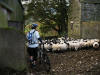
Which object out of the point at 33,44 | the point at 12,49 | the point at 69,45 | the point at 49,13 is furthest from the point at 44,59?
the point at 49,13

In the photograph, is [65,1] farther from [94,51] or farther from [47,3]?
[94,51]

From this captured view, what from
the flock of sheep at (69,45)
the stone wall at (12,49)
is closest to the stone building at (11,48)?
the stone wall at (12,49)

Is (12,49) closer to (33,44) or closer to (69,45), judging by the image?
(33,44)

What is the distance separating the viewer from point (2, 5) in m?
7.67

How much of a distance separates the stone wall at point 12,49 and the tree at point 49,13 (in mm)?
17719

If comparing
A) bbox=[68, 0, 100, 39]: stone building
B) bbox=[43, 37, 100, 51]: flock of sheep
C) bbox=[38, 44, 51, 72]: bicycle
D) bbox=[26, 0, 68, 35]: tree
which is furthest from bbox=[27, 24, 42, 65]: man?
bbox=[26, 0, 68, 35]: tree

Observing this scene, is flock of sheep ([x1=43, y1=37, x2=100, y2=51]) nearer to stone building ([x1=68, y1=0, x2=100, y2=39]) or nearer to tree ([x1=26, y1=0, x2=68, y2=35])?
stone building ([x1=68, y1=0, x2=100, y2=39])

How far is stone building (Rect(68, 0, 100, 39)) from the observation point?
20.8m

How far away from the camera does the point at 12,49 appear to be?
7.43m

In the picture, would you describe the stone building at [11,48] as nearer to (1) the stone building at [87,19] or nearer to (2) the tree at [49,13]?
(1) the stone building at [87,19]

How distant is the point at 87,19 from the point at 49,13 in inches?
230

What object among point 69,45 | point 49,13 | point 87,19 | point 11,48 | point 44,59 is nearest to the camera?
point 11,48

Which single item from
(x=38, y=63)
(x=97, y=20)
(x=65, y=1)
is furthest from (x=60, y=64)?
(x=65, y=1)

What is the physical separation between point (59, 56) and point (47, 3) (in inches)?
472
